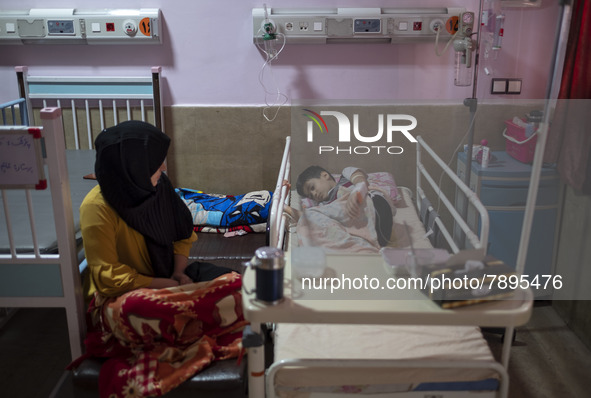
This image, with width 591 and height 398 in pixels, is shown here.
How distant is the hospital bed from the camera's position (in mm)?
1546

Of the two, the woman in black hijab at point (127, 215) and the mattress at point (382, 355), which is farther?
the woman in black hijab at point (127, 215)

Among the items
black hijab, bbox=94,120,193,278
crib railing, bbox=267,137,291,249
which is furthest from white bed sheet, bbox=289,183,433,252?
black hijab, bbox=94,120,193,278

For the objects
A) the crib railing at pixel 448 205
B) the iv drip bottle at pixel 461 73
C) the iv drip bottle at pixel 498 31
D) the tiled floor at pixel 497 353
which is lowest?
the tiled floor at pixel 497 353

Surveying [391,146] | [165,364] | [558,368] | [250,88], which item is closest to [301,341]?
[165,364]

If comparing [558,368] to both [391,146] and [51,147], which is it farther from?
[51,147]

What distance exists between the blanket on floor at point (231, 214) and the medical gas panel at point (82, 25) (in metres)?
1.10

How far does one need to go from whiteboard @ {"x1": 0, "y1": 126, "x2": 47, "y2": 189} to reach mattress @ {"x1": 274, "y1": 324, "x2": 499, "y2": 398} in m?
1.03

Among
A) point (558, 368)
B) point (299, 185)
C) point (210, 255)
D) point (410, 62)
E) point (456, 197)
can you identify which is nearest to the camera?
point (299, 185)

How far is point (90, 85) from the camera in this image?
3568mm

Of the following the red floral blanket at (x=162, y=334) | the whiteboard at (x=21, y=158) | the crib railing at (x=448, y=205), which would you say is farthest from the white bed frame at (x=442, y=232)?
the whiteboard at (x=21, y=158)

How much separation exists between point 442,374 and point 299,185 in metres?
0.76

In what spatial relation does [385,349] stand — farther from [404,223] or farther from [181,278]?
[181,278]

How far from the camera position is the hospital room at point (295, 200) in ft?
5.57

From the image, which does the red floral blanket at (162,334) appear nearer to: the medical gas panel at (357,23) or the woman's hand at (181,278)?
the woman's hand at (181,278)
